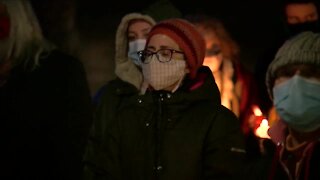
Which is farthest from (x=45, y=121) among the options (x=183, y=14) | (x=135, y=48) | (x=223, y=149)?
(x=183, y=14)

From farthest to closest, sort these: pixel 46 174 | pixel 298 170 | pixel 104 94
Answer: pixel 104 94 < pixel 46 174 < pixel 298 170

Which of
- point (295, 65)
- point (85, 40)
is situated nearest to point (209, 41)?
point (295, 65)

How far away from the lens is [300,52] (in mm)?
3746

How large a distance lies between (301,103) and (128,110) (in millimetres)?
1513

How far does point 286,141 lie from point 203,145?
3.22 feet

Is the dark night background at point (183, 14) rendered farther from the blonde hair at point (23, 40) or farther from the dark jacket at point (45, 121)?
the dark jacket at point (45, 121)

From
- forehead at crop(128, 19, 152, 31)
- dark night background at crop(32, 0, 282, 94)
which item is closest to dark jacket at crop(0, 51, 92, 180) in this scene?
forehead at crop(128, 19, 152, 31)

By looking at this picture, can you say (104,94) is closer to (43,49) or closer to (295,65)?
(43,49)

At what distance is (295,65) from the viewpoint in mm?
3742

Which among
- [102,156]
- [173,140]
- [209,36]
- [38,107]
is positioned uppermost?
[209,36]

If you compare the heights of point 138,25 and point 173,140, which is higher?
point 138,25

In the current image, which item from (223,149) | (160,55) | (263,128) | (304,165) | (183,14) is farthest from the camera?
(183,14)

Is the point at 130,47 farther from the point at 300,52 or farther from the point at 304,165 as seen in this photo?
the point at 304,165

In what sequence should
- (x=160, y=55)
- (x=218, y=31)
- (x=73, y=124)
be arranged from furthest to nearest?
(x=218, y=31) < (x=73, y=124) < (x=160, y=55)
